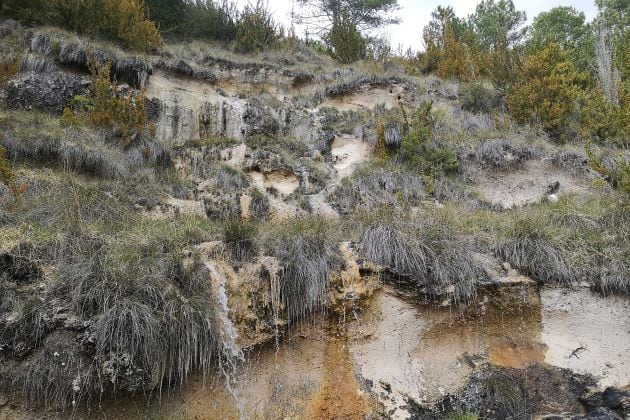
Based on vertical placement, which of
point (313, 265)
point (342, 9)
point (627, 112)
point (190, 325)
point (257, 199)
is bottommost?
point (190, 325)

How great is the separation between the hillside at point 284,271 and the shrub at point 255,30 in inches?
200

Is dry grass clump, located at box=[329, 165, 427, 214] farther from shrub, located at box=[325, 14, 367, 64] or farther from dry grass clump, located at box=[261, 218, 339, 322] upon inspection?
shrub, located at box=[325, 14, 367, 64]

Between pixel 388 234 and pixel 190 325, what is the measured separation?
2694 mm

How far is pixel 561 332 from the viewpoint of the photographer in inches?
236

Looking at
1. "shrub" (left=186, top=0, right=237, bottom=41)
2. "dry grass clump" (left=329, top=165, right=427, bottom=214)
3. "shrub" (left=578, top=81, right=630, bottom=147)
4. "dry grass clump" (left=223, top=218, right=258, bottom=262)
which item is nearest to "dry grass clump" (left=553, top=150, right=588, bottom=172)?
"shrub" (left=578, top=81, right=630, bottom=147)

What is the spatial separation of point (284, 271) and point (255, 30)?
10820 millimetres

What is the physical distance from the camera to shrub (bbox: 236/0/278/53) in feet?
46.2

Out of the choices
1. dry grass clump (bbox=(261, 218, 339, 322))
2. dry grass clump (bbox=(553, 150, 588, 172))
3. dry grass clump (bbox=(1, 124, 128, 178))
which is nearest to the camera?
dry grass clump (bbox=(261, 218, 339, 322))

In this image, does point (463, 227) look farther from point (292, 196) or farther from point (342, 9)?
point (342, 9)

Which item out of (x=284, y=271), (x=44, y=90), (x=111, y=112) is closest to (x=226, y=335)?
(x=284, y=271)

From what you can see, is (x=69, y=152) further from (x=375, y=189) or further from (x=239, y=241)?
(x=375, y=189)

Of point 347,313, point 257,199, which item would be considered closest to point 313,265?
point 347,313

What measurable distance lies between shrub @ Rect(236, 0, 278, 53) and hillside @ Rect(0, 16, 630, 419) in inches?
200

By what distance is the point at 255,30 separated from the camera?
1432cm
